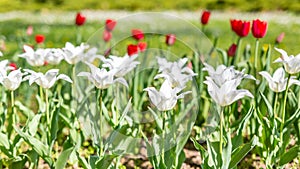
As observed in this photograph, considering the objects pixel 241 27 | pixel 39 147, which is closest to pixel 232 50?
pixel 241 27

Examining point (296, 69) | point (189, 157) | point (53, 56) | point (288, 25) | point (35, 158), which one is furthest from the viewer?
point (288, 25)

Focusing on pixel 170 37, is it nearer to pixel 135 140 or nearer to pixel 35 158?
pixel 135 140

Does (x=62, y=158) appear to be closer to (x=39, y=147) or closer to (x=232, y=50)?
(x=39, y=147)

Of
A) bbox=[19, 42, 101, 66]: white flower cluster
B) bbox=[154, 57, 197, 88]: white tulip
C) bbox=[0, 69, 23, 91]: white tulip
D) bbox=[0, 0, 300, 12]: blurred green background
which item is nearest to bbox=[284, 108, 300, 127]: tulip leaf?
bbox=[154, 57, 197, 88]: white tulip

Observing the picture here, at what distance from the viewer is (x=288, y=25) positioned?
955 cm

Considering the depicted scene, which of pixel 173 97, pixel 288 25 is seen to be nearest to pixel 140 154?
pixel 173 97

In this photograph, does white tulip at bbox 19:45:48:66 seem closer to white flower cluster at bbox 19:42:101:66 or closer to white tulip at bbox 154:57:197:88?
white flower cluster at bbox 19:42:101:66

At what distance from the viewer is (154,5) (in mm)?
12750

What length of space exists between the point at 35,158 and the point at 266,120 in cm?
118

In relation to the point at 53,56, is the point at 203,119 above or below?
below

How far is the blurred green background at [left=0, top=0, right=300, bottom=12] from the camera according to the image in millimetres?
11797

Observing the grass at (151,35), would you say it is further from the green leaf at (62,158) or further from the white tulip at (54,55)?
the green leaf at (62,158)

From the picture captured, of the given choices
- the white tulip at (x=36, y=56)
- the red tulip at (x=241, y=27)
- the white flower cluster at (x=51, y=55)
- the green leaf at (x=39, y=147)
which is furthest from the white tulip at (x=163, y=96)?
the red tulip at (x=241, y=27)

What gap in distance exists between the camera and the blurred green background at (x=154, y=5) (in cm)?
1180
